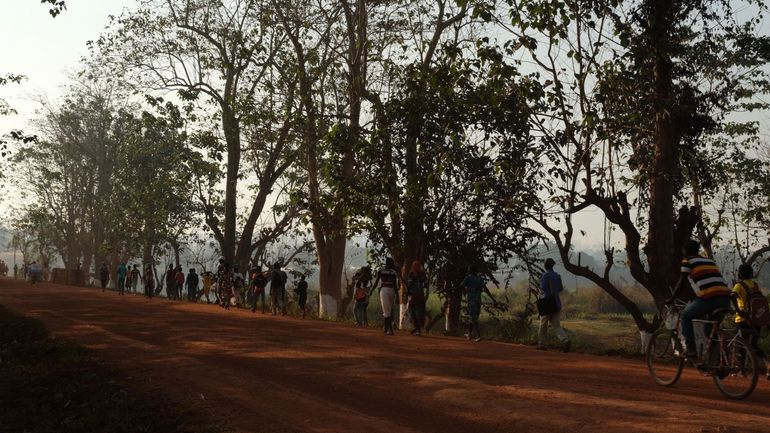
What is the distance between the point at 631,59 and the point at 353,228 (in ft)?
30.7

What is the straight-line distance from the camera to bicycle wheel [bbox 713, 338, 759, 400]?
971 cm

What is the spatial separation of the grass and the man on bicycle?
6.03 m

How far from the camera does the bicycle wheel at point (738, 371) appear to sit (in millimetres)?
9711

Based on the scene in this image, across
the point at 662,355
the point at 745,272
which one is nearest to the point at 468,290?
the point at 662,355

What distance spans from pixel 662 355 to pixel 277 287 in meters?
16.9

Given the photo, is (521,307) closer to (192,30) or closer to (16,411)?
(192,30)

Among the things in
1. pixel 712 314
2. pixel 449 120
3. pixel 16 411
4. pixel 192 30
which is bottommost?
pixel 16 411

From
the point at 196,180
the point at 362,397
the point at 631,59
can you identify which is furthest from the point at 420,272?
the point at 196,180

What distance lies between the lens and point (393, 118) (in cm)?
2395

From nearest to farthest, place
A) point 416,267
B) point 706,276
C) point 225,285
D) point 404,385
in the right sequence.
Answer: point 706,276
point 404,385
point 416,267
point 225,285

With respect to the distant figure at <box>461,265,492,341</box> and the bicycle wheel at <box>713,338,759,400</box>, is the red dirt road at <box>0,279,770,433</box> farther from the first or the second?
the distant figure at <box>461,265,492,341</box>

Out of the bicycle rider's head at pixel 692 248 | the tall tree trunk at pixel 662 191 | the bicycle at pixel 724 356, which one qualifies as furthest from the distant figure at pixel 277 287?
the bicycle at pixel 724 356

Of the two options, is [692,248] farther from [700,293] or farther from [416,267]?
[416,267]

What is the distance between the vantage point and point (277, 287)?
87.9ft
